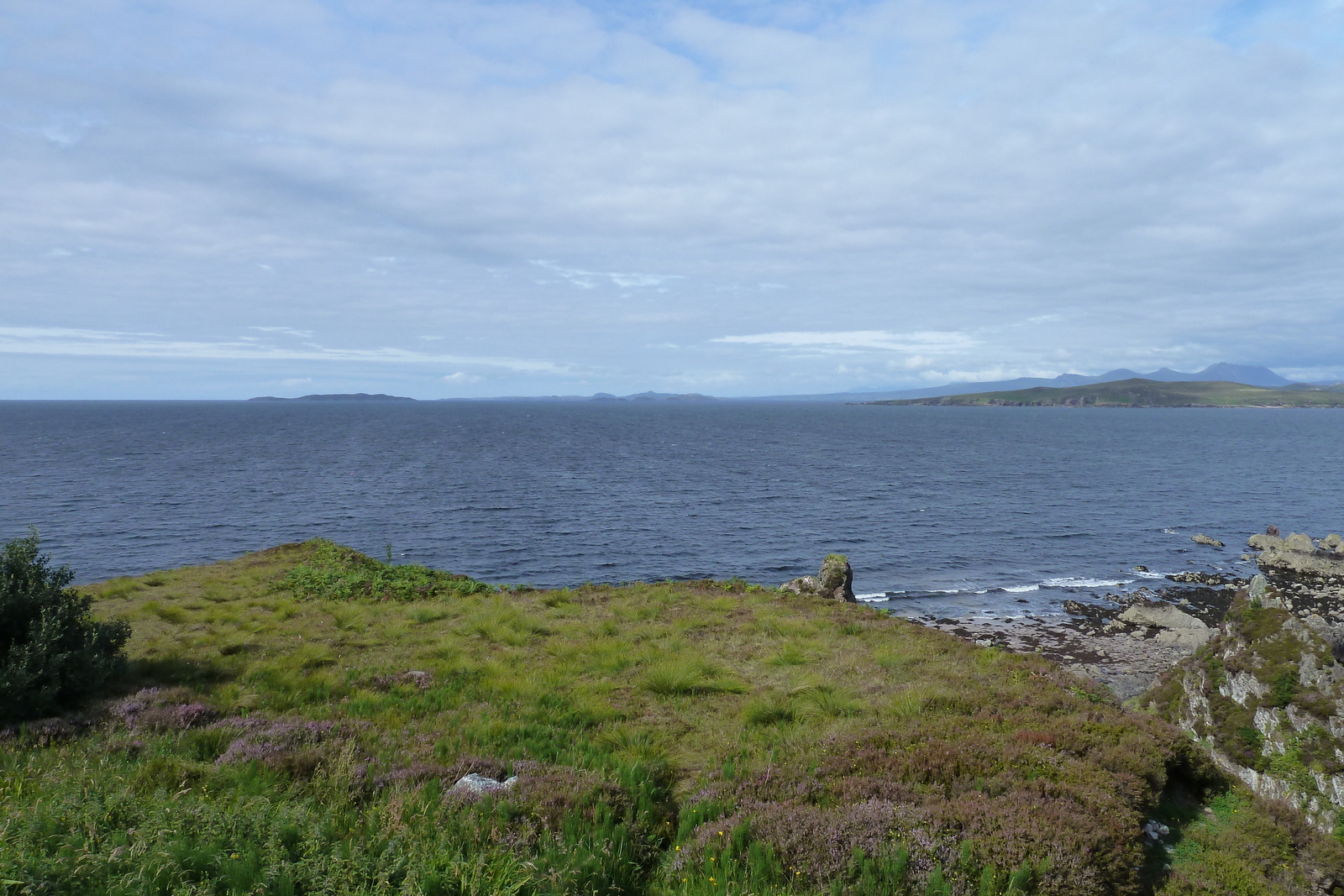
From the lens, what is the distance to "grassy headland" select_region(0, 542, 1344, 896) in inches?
266

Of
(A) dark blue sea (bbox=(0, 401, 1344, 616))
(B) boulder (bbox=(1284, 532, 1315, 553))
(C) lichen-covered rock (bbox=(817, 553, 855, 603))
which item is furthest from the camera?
(B) boulder (bbox=(1284, 532, 1315, 553))

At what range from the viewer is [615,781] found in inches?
365

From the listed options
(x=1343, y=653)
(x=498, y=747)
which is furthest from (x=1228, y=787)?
(x=498, y=747)

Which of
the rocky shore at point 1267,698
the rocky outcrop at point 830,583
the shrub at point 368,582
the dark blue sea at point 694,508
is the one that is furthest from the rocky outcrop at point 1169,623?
the shrub at point 368,582

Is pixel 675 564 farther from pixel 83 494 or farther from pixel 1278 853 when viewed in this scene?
pixel 83 494

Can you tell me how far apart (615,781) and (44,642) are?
10.9m

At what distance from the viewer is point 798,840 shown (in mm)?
7734

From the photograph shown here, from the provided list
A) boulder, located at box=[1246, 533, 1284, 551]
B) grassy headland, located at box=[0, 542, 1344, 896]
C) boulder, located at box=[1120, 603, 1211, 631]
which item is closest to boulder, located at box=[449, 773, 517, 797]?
grassy headland, located at box=[0, 542, 1344, 896]

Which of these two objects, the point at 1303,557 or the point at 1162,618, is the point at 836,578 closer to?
the point at 1162,618

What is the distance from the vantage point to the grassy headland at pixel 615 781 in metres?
6.77

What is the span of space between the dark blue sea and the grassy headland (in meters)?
28.2

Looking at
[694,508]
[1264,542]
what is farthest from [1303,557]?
[694,508]

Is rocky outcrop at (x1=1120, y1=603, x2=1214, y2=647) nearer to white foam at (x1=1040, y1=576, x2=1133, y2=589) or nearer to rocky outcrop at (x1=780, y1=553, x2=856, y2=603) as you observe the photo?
white foam at (x1=1040, y1=576, x2=1133, y2=589)

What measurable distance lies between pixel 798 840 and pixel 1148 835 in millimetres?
4967
